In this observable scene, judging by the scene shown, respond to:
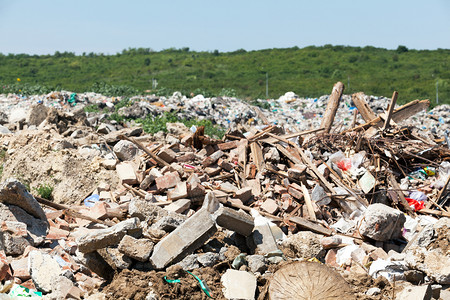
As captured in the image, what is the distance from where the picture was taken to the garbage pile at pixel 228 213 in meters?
3.82

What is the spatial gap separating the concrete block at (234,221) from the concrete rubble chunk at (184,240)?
0.42 feet

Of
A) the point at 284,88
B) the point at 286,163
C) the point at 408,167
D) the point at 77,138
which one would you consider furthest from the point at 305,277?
the point at 284,88

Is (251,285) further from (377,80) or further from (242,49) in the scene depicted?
(242,49)

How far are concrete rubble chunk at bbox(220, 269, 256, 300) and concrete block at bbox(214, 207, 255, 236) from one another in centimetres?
59

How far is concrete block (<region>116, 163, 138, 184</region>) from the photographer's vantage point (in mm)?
6219

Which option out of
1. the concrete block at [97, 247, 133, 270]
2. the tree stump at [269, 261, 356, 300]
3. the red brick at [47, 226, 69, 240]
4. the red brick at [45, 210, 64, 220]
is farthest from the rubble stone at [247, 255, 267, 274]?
the red brick at [45, 210, 64, 220]

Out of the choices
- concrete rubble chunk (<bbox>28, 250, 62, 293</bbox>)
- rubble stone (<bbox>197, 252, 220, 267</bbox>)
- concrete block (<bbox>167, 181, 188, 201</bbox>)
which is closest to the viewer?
concrete rubble chunk (<bbox>28, 250, 62, 293</bbox>)

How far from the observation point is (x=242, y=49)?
1757 inches

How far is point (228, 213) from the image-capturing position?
4.35 meters

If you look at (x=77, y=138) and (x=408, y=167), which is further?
(x=77, y=138)

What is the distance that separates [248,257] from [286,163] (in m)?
2.91

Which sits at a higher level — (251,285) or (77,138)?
(77,138)

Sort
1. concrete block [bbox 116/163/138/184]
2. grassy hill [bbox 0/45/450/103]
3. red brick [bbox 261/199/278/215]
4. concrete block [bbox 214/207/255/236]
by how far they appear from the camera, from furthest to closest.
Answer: grassy hill [bbox 0/45/450/103] < concrete block [bbox 116/163/138/184] < red brick [bbox 261/199/278/215] < concrete block [bbox 214/207/255/236]

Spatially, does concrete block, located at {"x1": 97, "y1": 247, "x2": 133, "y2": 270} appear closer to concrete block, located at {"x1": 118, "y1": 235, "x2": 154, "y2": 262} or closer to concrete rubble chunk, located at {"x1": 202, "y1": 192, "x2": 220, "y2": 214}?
concrete block, located at {"x1": 118, "y1": 235, "x2": 154, "y2": 262}
